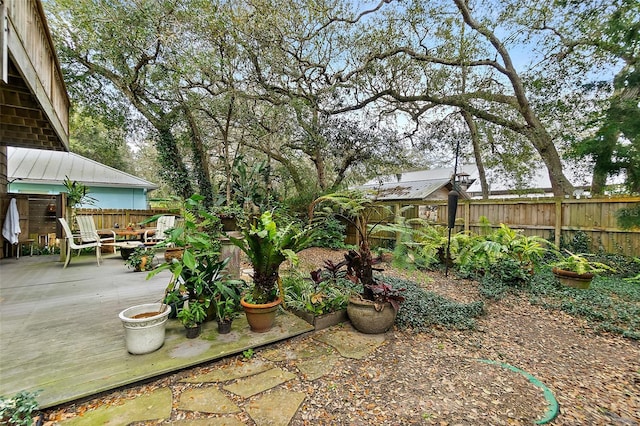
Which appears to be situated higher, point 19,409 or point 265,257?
point 265,257

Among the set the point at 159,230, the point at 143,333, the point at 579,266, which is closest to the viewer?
the point at 143,333

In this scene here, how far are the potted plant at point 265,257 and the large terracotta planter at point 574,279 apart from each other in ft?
13.4

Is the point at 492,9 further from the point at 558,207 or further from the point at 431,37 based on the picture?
the point at 558,207

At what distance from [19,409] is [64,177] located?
9.97 metres

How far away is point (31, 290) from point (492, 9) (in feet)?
30.6

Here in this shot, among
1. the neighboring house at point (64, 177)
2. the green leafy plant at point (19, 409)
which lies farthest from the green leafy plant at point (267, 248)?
the neighboring house at point (64, 177)

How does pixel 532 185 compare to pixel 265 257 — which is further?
pixel 532 185

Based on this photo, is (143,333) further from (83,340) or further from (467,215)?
(467,215)

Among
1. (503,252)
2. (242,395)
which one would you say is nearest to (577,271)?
(503,252)

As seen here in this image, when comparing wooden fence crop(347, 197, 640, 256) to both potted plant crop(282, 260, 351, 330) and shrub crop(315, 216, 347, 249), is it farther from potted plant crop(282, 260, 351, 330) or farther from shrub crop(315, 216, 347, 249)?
shrub crop(315, 216, 347, 249)

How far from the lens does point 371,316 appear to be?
8.91 ft

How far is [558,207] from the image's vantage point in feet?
17.7

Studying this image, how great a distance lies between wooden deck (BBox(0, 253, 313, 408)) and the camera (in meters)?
1.81

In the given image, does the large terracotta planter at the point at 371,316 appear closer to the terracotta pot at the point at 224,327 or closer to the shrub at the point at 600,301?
the terracotta pot at the point at 224,327
